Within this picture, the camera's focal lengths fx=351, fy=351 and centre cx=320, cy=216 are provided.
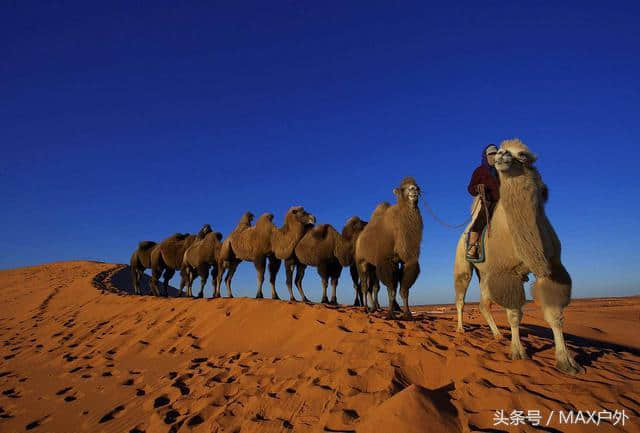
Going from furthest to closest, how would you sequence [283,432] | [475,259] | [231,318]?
[231,318] < [475,259] < [283,432]

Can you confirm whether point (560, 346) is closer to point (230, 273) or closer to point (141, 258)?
point (230, 273)

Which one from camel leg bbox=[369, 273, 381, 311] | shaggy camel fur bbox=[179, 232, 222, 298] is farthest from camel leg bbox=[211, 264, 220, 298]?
camel leg bbox=[369, 273, 381, 311]

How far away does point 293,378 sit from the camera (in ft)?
16.1

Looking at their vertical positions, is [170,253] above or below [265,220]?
below

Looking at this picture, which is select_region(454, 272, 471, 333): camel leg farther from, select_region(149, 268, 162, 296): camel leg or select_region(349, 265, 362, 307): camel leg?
select_region(149, 268, 162, 296): camel leg

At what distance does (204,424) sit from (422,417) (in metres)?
2.54

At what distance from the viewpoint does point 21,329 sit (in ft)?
44.8

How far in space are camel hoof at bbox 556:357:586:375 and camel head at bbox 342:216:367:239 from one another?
7571mm

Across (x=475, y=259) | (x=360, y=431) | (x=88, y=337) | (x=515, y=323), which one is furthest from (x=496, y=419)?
(x=88, y=337)

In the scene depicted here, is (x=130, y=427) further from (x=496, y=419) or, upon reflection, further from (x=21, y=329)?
(x=21, y=329)

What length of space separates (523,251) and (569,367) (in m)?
1.32

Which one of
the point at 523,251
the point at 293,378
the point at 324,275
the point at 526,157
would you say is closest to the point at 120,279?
the point at 324,275

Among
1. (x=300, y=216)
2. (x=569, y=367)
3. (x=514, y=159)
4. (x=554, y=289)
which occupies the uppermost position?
(x=300, y=216)

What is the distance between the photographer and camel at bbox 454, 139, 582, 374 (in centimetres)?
410
